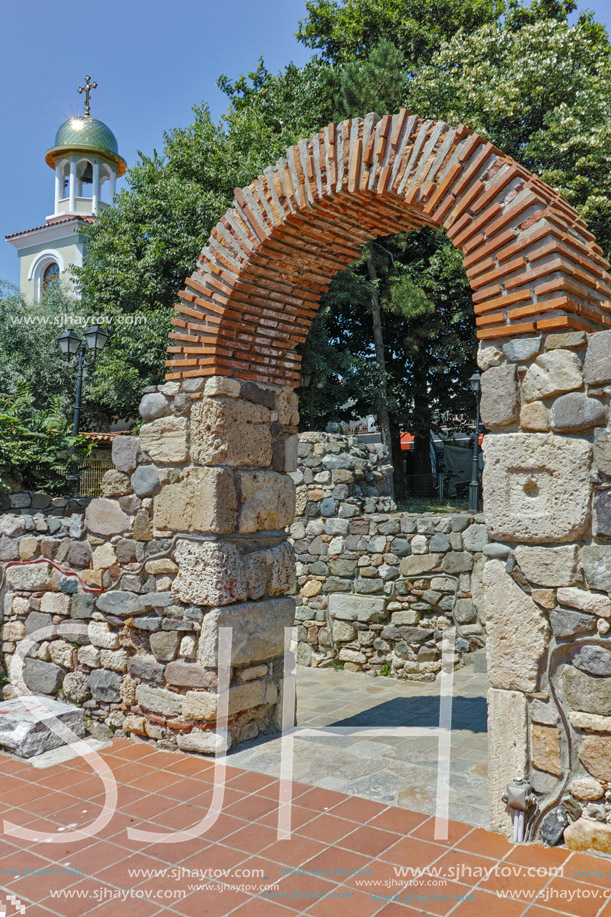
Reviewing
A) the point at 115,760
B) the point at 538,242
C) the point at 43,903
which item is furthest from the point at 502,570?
the point at 115,760

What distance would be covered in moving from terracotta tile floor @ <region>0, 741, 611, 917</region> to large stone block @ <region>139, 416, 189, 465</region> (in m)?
1.81

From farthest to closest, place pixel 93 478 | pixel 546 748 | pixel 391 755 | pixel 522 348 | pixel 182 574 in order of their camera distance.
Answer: pixel 93 478 < pixel 182 574 < pixel 391 755 < pixel 522 348 < pixel 546 748

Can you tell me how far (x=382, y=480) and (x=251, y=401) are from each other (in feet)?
13.1

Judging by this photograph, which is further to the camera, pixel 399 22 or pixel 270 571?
pixel 399 22

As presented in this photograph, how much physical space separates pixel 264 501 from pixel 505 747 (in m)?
1.98

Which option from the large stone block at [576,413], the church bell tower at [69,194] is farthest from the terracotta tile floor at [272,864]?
the church bell tower at [69,194]

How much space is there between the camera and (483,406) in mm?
3014

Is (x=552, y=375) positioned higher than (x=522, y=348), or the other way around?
(x=522, y=348)

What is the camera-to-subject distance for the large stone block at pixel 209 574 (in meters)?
3.88

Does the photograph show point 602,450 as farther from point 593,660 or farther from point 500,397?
point 593,660

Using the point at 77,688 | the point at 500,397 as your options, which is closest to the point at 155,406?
the point at 77,688

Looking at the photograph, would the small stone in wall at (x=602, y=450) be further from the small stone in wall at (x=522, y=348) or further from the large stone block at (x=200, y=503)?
the large stone block at (x=200, y=503)

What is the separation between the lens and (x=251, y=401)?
13.9 feet

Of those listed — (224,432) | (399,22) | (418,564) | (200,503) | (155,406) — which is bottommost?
(418,564)
